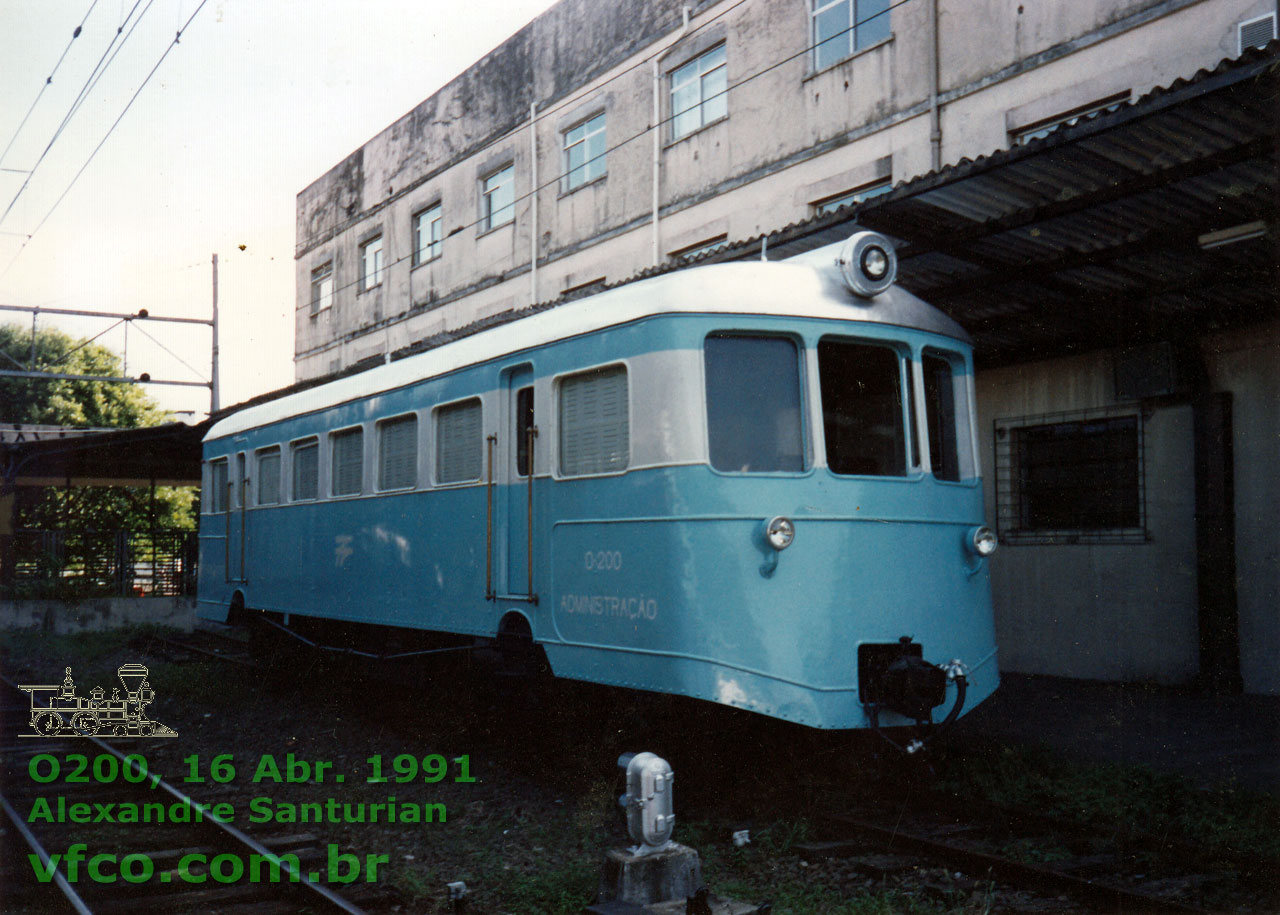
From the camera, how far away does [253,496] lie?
12.7 meters

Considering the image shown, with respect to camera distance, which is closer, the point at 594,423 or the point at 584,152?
the point at 594,423

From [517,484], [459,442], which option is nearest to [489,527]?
[517,484]

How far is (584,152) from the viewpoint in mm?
19375

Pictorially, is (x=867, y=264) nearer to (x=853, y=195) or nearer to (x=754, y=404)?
(x=754, y=404)

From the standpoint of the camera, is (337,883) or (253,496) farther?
(253,496)

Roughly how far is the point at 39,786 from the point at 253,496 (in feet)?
16.7

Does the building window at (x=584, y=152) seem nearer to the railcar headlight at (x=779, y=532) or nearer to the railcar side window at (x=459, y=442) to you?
the railcar side window at (x=459, y=442)

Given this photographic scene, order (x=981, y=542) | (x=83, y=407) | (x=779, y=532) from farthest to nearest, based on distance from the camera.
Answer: (x=83, y=407) < (x=981, y=542) < (x=779, y=532)

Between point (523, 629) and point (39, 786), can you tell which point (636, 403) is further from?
point (39, 786)

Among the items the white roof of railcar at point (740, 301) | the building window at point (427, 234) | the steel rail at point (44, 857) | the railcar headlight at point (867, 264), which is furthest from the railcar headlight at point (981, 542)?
the building window at point (427, 234)

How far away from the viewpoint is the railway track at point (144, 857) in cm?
531

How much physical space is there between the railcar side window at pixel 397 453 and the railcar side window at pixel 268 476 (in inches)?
109

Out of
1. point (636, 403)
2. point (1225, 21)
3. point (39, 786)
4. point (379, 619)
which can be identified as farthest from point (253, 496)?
point (1225, 21)

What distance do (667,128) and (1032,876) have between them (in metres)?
14.1
